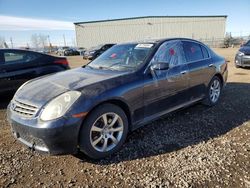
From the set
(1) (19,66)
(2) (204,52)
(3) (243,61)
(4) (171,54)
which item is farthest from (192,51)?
(3) (243,61)

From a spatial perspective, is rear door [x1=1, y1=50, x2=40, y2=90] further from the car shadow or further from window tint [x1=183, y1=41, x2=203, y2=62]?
window tint [x1=183, y1=41, x2=203, y2=62]

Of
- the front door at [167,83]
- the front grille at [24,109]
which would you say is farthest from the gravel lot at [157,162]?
the front grille at [24,109]

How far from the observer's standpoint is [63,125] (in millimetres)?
2725

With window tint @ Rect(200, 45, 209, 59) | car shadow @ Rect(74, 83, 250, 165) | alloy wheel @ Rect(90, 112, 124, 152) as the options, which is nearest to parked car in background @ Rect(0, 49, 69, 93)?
car shadow @ Rect(74, 83, 250, 165)

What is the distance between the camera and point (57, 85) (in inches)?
129

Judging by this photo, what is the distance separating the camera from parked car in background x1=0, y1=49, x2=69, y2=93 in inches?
218

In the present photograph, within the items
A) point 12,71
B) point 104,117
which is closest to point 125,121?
point 104,117

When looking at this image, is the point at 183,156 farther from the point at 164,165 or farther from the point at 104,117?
the point at 104,117

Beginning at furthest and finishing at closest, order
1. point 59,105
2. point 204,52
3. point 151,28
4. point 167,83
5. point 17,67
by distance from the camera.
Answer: point 151,28, point 17,67, point 204,52, point 167,83, point 59,105

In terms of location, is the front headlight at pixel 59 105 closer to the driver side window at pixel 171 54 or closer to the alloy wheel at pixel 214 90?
the driver side window at pixel 171 54

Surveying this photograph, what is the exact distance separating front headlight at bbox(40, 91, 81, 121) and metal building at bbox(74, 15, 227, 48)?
1760 inches

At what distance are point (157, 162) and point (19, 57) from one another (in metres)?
4.53

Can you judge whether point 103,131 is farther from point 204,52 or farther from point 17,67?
point 17,67

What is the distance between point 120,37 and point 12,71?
4225 centimetres
